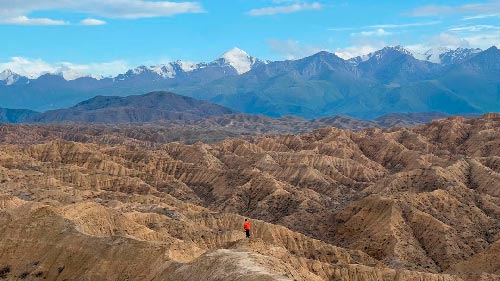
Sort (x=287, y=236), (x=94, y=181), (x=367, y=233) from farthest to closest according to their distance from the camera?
(x=94, y=181) → (x=367, y=233) → (x=287, y=236)

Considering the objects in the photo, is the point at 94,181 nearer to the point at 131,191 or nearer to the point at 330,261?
the point at 131,191

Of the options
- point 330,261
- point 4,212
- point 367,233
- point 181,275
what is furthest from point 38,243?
point 367,233

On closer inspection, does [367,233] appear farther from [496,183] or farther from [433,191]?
[496,183]

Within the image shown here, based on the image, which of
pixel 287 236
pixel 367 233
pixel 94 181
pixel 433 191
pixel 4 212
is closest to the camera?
pixel 4 212

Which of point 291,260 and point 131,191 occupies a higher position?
point 291,260

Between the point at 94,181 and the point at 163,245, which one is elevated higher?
the point at 163,245

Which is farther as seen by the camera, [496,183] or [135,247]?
[496,183]

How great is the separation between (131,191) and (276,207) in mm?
39836

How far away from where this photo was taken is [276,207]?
600ft

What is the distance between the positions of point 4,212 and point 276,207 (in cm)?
8696

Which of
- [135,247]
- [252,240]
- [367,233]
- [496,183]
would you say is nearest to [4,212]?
[135,247]

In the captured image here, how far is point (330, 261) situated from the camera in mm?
115062

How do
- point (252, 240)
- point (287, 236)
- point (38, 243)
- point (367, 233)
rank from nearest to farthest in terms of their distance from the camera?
1. point (252, 240)
2. point (38, 243)
3. point (287, 236)
4. point (367, 233)

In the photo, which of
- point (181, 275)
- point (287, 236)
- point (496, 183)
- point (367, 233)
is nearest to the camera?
point (181, 275)
